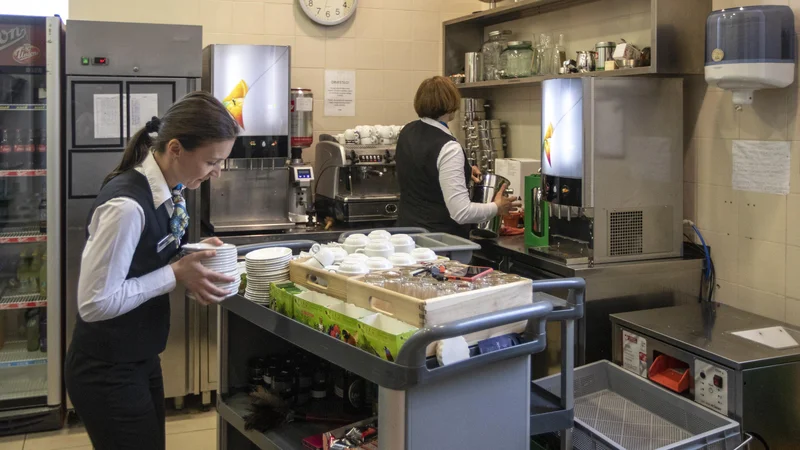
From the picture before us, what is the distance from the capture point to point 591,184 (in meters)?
3.22

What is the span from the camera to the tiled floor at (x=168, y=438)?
3795 mm

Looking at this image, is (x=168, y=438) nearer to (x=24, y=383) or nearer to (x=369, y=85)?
(x=24, y=383)

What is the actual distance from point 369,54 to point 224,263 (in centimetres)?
320

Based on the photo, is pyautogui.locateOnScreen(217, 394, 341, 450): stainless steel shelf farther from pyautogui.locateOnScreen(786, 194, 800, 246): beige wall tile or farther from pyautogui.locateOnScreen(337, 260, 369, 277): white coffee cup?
pyautogui.locateOnScreen(786, 194, 800, 246): beige wall tile

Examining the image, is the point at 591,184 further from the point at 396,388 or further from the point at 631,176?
the point at 396,388

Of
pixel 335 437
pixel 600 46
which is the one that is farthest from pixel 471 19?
pixel 335 437

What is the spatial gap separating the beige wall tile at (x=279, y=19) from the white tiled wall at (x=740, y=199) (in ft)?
6.46

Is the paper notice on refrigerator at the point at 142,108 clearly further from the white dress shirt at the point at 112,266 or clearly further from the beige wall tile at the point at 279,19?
the white dress shirt at the point at 112,266

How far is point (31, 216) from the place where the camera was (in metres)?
4.09

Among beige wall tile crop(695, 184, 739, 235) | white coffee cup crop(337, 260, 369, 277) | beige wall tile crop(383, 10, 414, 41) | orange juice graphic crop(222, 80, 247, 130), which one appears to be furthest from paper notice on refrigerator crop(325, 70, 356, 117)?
white coffee cup crop(337, 260, 369, 277)

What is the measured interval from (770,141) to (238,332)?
85.7 inches

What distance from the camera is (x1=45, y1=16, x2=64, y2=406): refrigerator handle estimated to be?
3.81 m

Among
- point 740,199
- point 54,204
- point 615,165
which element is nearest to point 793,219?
point 740,199

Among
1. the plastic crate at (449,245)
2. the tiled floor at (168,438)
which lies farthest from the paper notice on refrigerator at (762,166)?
the tiled floor at (168,438)
